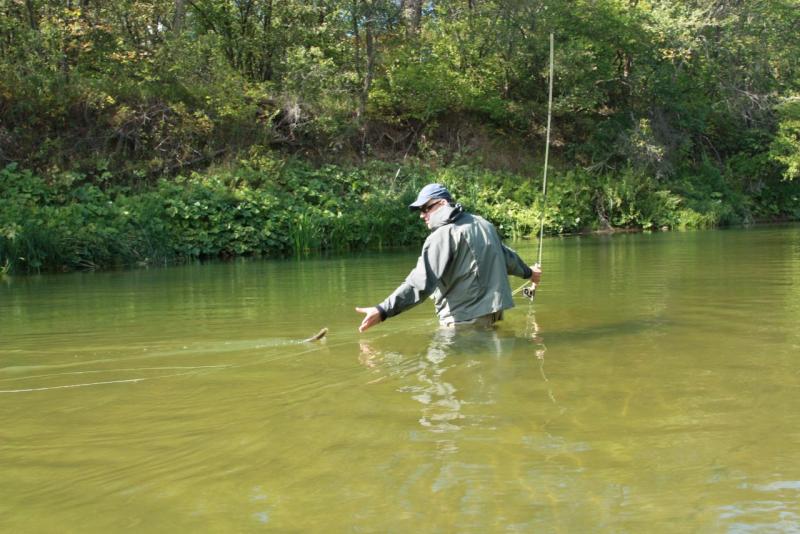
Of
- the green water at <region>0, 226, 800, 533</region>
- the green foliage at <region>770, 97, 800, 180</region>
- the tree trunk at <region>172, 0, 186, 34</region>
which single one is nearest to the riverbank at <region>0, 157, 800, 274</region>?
the green foliage at <region>770, 97, 800, 180</region>

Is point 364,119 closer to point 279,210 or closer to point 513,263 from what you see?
point 279,210

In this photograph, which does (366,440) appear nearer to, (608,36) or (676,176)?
(608,36)

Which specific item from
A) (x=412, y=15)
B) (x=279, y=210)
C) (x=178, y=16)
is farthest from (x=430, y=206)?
(x=412, y=15)

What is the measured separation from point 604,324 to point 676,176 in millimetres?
25092

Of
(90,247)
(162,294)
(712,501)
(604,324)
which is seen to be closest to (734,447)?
(712,501)

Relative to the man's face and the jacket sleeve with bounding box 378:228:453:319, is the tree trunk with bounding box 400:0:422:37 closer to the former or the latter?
the man's face

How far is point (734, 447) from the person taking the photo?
12.0ft

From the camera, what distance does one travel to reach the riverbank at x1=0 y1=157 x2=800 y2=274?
1753cm

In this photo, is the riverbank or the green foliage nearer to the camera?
the riverbank

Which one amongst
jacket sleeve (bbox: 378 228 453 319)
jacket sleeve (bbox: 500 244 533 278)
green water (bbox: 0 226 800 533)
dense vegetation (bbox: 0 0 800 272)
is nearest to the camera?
green water (bbox: 0 226 800 533)

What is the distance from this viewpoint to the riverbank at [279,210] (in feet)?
57.5

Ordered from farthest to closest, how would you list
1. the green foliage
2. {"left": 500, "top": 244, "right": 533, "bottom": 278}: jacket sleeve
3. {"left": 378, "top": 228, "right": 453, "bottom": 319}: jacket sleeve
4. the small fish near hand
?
the green foliage → {"left": 500, "top": 244, "right": 533, "bottom": 278}: jacket sleeve → the small fish near hand → {"left": 378, "top": 228, "right": 453, "bottom": 319}: jacket sleeve

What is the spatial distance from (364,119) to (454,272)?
69.2 ft

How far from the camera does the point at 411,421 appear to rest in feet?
14.1
